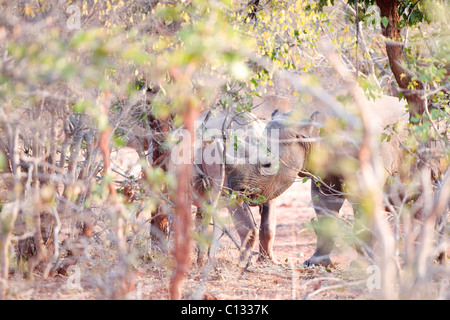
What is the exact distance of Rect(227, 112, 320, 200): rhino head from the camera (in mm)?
7316

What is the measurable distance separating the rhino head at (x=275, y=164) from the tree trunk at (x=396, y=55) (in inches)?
67.2

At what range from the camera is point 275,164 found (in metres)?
7.24

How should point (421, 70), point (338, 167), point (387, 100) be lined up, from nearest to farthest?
1. point (421, 70)
2. point (338, 167)
3. point (387, 100)

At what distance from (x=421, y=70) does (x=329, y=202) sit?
135 inches

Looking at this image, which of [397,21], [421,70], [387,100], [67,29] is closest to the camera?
[67,29]

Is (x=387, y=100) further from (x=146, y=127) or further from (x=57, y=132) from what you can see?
(x=57, y=132)

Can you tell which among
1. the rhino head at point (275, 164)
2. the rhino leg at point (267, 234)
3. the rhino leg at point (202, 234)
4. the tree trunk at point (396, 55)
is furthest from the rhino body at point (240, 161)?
the tree trunk at point (396, 55)

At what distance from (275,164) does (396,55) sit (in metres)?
2.15

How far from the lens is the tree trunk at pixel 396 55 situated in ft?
18.0

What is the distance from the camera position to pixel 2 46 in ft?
13.9

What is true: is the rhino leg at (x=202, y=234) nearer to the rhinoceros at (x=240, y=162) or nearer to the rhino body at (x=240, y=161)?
the rhinoceros at (x=240, y=162)

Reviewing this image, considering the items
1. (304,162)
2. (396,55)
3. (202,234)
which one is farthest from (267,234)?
(396,55)

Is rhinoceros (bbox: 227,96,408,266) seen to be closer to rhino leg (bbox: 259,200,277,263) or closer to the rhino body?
the rhino body
